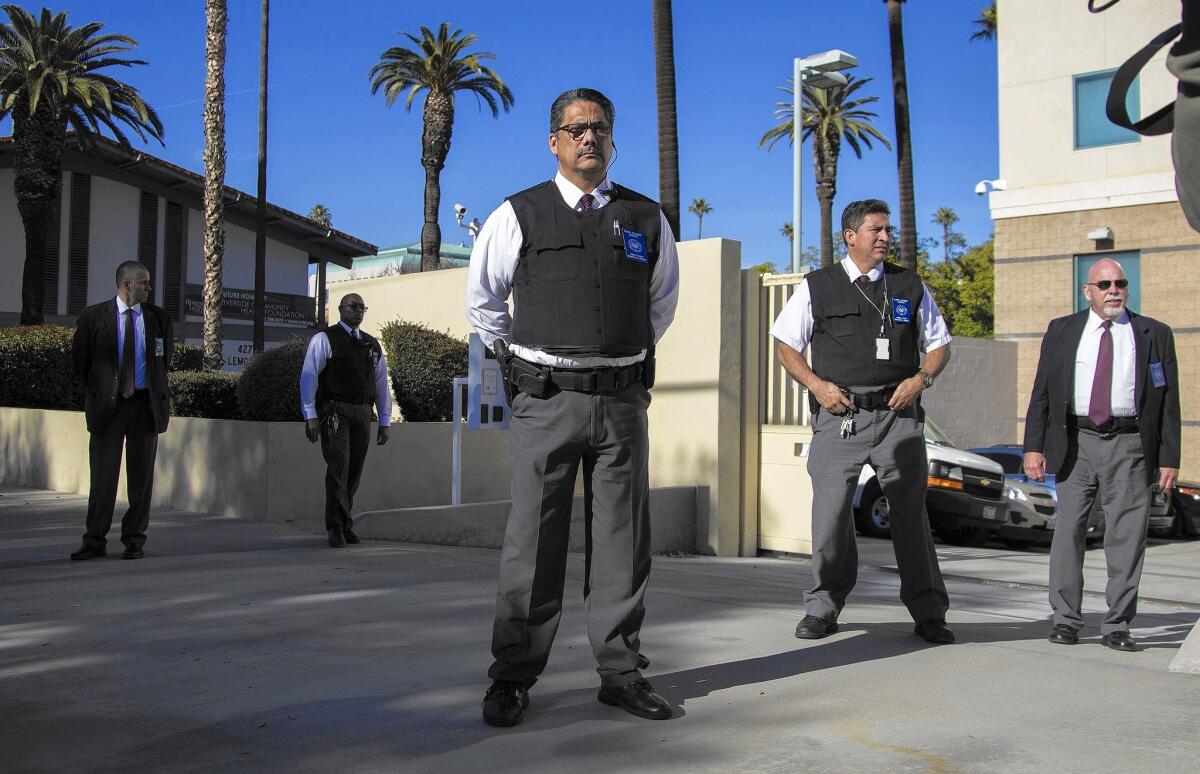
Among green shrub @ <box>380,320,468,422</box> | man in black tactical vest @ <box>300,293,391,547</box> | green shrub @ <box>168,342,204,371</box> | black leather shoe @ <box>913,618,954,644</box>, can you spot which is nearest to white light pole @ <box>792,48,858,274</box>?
green shrub @ <box>380,320,468,422</box>

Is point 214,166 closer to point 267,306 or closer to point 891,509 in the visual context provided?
point 267,306

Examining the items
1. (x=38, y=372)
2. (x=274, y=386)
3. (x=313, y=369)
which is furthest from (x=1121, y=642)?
(x=38, y=372)

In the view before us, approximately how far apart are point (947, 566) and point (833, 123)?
31755 millimetres

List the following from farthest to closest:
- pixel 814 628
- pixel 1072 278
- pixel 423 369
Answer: pixel 1072 278 < pixel 423 369 < pixel 814 628

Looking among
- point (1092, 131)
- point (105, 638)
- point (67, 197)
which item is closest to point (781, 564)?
point (105, 638)

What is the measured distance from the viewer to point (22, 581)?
20.6 feet

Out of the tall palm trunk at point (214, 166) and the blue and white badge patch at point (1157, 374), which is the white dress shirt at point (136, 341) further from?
the tall palm trunk at point (214, 166)

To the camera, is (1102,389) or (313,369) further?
(313,369)

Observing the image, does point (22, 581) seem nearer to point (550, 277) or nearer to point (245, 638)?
point (245, 638)

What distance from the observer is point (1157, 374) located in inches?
206

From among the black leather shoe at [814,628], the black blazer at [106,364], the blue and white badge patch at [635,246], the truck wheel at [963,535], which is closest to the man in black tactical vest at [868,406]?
the black leather shoe at [814,628]

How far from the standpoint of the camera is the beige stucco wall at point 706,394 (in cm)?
1039

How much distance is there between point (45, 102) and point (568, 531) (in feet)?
91.2

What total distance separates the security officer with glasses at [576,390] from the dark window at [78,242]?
3352 cm
